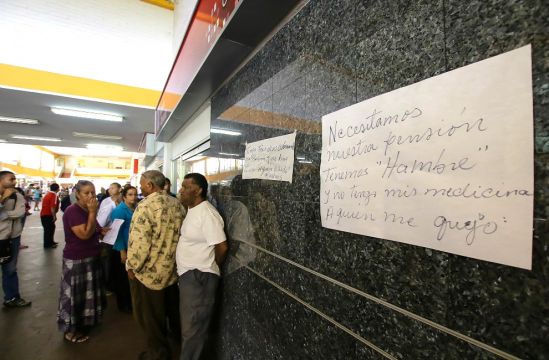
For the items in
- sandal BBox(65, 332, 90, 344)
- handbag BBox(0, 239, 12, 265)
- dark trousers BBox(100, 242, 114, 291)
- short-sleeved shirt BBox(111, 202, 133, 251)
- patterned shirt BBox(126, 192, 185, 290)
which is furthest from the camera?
dark trousers BBox(100, 242, 114, 291)

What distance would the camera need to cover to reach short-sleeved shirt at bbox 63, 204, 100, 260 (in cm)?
250

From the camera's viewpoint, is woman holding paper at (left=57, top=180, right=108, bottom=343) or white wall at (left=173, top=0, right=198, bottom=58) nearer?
woman holding paper at (left=57, top=180, right=108, bottom=343)

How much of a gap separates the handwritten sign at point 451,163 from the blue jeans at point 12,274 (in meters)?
4.31

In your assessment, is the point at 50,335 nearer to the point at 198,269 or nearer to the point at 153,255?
the point at 153,255

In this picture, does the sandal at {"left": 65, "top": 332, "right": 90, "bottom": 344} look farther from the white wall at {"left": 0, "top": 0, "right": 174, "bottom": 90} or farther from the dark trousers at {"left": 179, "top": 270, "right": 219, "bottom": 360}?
the white wall at {"left": 0, "top": 0, "right": 174, "bottom": 90}

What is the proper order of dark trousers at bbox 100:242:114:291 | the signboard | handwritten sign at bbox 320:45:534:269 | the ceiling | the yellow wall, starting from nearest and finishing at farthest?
handwritten sign at bbox 320:45:534:269, the signboard, dark trousers at bbox 100:242:114:291, the yellow wall, the ceiling

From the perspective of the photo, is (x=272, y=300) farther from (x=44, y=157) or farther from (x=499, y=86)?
(x=44, y=157)

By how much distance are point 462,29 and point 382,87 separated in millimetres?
237

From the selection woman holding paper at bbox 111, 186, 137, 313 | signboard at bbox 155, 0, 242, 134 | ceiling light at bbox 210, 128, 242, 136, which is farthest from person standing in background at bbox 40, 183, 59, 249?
ceiling light at bbox 210, 128, 242, 136

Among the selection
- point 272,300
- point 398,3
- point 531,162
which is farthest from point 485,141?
point 272,300

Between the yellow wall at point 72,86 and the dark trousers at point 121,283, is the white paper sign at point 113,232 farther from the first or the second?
the yellow wall at point 72,86

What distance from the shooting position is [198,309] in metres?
1.94

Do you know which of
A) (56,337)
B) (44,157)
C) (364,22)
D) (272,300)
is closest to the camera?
(364,22)

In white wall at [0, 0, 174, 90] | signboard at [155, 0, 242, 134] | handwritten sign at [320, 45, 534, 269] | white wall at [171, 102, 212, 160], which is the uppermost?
white wall at [0, 0, 174, 90]
